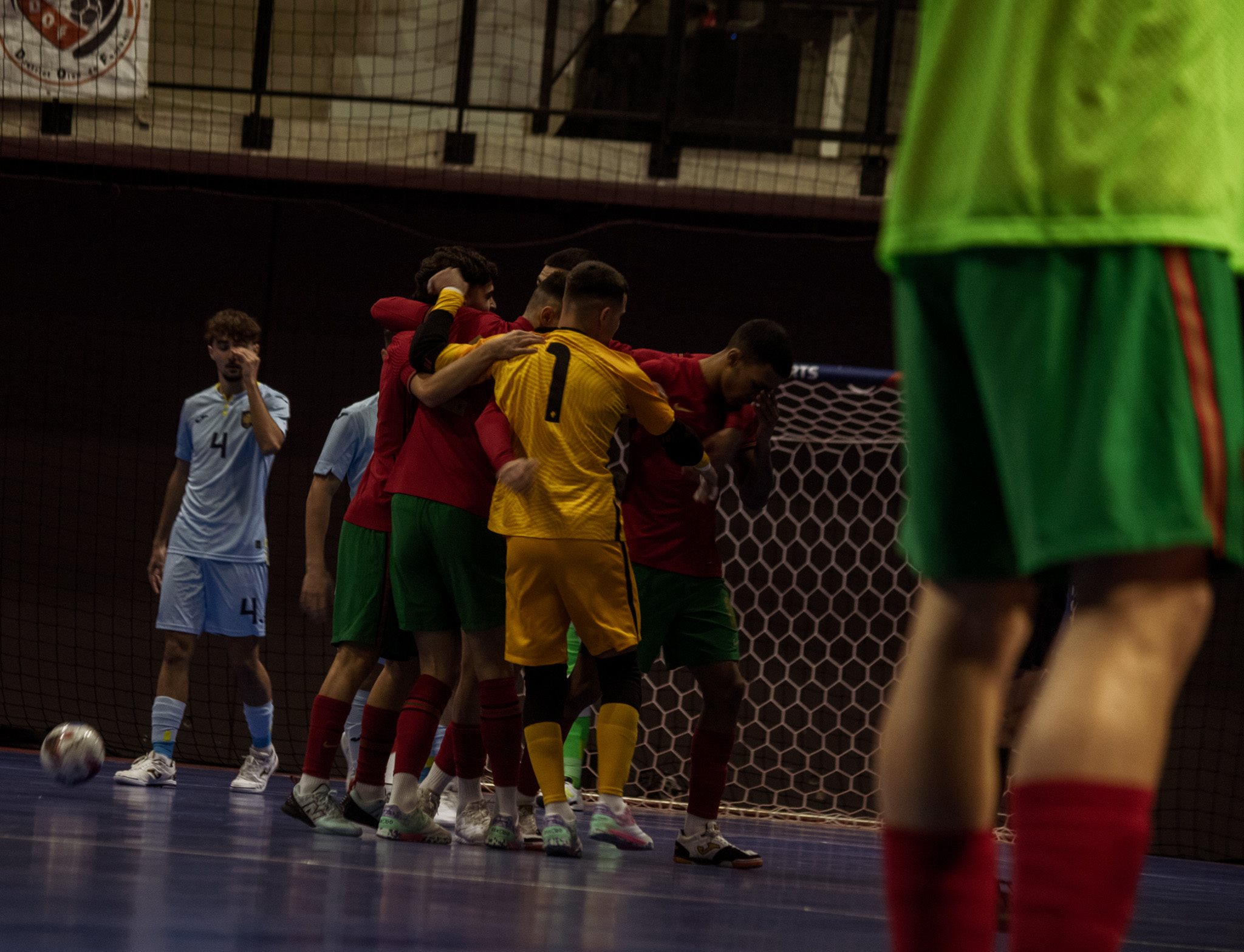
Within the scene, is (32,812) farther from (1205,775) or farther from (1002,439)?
(1205,775)

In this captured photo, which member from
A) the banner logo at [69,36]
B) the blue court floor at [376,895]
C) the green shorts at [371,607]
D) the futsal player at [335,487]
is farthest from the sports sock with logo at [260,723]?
the banner logo at [69,36]

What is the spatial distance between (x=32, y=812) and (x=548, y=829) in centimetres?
151

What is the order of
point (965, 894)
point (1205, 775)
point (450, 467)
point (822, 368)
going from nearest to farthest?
point (965, 894) → point (450, 467) → point (822, 368) → point (1205, 775)

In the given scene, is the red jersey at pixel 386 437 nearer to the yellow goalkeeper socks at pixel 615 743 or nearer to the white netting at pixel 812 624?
the yellow goalkeeper socks at pixel 615 743

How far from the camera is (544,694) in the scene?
4.45 m

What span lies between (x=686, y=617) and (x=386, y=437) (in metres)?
1.22

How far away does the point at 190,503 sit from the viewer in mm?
6551

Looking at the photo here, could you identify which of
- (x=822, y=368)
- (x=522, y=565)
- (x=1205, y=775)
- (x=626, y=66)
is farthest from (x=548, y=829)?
(x=626, y=66)

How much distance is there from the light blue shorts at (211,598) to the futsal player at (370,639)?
4.79 ft

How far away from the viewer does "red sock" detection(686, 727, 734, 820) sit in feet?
15.2

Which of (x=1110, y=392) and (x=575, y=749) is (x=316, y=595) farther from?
(x=1110, y=392)

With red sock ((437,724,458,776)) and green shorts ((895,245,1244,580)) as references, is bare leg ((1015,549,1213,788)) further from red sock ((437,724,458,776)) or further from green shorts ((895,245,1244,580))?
red sock ((437,724,458,776))

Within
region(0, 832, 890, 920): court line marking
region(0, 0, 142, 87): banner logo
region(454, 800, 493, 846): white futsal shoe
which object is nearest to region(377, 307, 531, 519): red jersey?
region(454, 800, 493, 846): white futsal shoe

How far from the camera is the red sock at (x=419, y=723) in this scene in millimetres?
4441
